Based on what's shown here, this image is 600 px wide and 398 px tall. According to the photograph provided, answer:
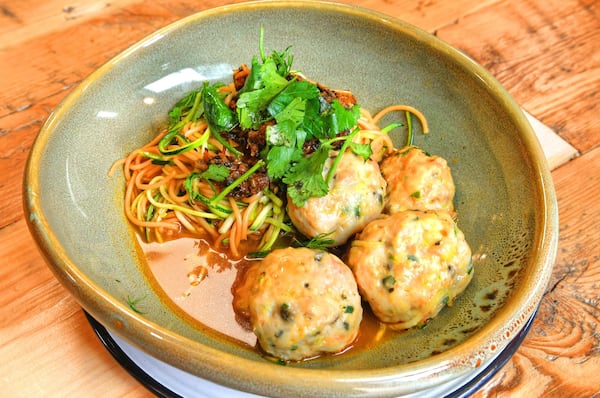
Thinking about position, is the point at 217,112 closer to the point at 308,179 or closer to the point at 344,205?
the point at 308,179

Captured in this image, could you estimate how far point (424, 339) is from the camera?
2.42 metres

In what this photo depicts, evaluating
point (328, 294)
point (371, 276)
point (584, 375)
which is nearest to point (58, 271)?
point (328, 294)

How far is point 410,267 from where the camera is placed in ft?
7.92

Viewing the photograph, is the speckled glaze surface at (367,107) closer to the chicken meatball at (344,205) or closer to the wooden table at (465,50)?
the wooden table at (465,50)

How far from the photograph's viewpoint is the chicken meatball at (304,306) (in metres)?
2.25

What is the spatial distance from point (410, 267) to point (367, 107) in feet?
4.31

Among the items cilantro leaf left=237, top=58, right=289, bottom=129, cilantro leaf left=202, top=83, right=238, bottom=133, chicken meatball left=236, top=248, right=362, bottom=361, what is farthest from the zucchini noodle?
chicken meatball left=236, top=248, right=362, bottom=361

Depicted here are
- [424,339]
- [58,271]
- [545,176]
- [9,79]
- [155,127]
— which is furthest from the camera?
[9,79]

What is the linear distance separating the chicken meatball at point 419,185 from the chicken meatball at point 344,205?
99 millimetres

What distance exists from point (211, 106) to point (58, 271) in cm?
114

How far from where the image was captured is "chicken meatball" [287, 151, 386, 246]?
2684mm

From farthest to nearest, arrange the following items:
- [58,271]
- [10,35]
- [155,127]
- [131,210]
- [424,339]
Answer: [10,35] < [155,127] < [131,210] < [424,339] < [58,271]

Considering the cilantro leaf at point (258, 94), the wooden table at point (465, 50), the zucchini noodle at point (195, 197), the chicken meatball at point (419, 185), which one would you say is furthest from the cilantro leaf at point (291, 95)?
the wooden table at point (465, 50)

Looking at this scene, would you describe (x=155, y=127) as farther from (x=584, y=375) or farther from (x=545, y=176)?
(x=584, y=375)
